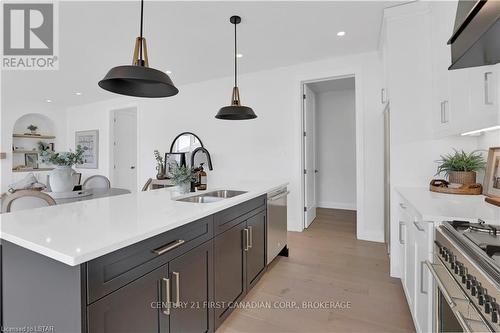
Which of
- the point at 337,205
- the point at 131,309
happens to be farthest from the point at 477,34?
the point at 337,205

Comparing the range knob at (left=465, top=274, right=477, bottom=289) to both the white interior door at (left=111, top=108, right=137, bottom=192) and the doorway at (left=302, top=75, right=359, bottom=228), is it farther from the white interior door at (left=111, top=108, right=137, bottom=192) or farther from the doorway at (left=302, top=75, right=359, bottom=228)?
the white interior door at (left=111, top=108, right=137, bottom=192)

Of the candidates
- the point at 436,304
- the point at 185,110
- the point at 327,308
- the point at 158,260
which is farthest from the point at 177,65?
the point at 436,304

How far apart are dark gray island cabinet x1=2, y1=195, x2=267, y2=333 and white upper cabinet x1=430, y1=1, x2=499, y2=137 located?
166cm

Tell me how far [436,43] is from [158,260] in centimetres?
267

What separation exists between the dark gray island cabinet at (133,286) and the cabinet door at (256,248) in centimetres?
37

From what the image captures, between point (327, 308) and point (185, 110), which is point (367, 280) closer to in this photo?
point (327, 308)

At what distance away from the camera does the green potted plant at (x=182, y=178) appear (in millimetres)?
2238

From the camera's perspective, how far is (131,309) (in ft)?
3.50

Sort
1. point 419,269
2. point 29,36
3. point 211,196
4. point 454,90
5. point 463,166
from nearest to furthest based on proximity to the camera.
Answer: point 419,269
point 454,90
point 463,166
point 211,196
point 29,36

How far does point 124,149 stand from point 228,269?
5.97m

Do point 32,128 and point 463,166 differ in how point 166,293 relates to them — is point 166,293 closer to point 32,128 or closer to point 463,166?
point 463,166

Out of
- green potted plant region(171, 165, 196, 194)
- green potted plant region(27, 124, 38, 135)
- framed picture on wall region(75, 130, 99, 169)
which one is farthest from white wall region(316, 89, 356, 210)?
green potted plant region(27, 124, 38, 135)

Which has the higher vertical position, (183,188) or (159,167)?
(159,167)

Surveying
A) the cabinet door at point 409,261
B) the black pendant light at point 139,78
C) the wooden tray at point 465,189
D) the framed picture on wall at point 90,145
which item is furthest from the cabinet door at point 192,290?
the framed picture on wall at point 90,145
